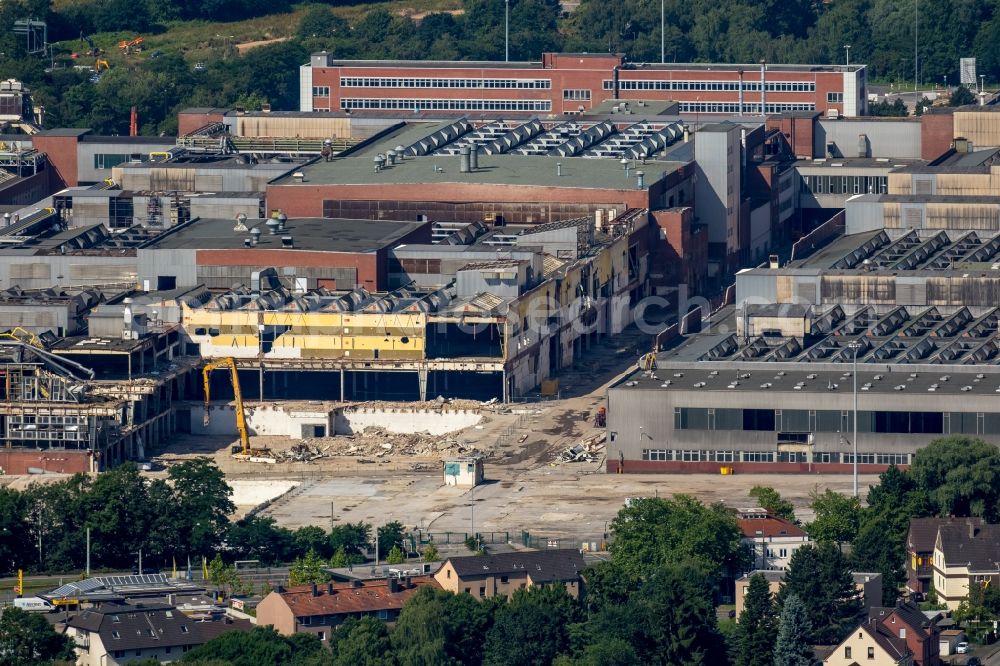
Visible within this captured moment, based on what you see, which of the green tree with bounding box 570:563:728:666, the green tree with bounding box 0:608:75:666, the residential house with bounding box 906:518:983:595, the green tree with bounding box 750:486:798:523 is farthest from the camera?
the green tree with bounding box 750:486:798:523

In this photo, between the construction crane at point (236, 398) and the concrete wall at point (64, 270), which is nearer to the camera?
the construction crane at point (236, 398)

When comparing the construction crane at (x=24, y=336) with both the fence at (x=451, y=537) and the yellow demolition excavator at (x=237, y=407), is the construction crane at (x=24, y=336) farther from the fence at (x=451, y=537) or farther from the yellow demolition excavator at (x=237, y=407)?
the fence at (x=451, y=537)

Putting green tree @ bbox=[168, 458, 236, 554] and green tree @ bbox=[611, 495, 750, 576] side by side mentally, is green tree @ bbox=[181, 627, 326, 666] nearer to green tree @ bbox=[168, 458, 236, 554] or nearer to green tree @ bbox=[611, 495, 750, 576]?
green tree @ bbox=[611, 495, 750, 576]

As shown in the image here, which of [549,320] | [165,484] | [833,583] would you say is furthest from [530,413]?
[833,583]

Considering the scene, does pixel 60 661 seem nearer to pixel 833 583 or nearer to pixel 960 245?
pixel 833 583

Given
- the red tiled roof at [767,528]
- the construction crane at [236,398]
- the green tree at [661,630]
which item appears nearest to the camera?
the green tree at [661,630]

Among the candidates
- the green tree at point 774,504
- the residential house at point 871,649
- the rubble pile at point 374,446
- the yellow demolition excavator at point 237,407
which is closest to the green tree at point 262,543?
the green tree at point 774,504

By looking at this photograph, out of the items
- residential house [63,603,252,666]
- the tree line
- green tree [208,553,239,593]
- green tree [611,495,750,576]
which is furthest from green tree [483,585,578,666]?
the tree line

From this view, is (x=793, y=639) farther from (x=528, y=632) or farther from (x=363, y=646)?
(x=363, y=646)
